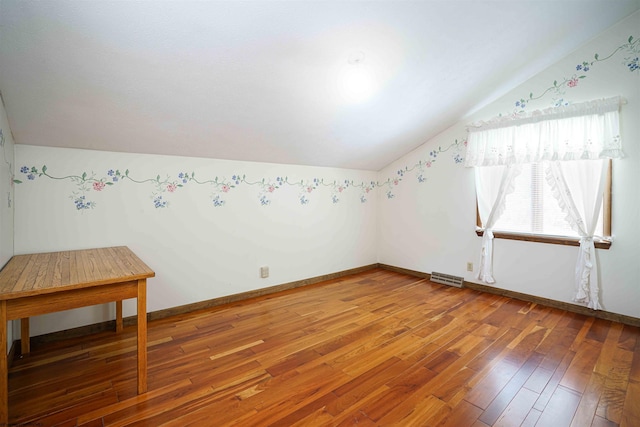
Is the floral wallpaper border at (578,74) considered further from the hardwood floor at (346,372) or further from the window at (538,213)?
the hardwood floor at (346,372)

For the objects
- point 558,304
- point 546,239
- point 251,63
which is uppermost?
point 251,63

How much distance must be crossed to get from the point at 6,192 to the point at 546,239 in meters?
4.46

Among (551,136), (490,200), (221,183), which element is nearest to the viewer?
(551,136)

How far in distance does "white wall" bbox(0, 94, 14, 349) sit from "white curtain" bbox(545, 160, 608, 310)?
4.38m

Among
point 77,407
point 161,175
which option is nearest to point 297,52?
point 161,175

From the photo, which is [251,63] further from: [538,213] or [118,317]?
[538,213]

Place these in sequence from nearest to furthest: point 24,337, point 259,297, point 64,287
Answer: point 64,287 < point 24,337 < point 259,297

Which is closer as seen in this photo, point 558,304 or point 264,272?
point 558,304

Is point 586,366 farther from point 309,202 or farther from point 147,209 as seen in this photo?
point 147,209

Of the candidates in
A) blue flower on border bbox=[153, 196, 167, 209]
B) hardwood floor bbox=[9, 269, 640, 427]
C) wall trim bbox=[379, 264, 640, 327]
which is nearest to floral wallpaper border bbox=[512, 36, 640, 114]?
wall trim bbox=[379, 264, 640, 327]

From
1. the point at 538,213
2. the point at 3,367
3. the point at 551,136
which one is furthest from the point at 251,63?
the point at 538,213

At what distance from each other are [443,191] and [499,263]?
106cm

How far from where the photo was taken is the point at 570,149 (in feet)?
9.13

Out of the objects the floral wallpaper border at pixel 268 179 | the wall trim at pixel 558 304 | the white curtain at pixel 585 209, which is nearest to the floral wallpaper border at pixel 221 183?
the floral wallpaper border at pixel 268 179
